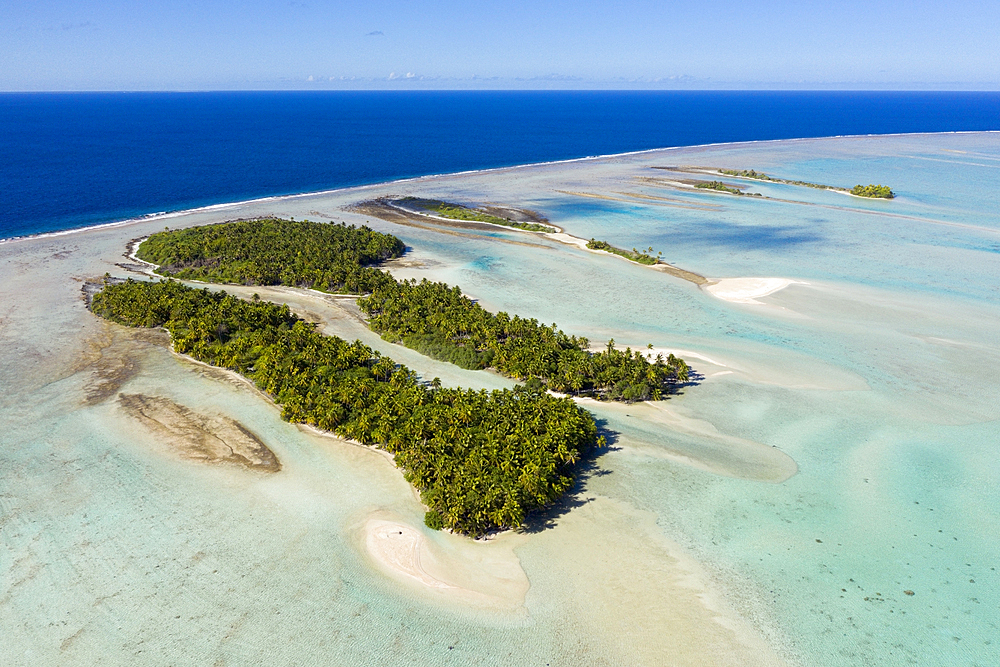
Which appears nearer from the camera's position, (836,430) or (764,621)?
(764,621)

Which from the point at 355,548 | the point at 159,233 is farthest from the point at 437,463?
the point at 159,233

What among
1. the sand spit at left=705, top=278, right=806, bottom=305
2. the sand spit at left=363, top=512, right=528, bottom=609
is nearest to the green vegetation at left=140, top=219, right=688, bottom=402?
the sand spit at left=705, top=278, right=806, bottom=305

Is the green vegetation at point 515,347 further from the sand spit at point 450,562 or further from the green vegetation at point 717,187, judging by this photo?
the green vegetation at point 717,187

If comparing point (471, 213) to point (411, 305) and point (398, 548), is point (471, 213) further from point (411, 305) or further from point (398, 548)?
point (398, 548)

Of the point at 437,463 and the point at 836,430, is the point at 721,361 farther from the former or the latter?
the point at 437,463

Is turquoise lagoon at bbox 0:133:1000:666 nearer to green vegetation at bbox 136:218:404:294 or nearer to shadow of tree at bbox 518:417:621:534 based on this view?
shadow of tree at bbox 518:417:621:534

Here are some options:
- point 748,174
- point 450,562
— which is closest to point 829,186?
point 748,174
